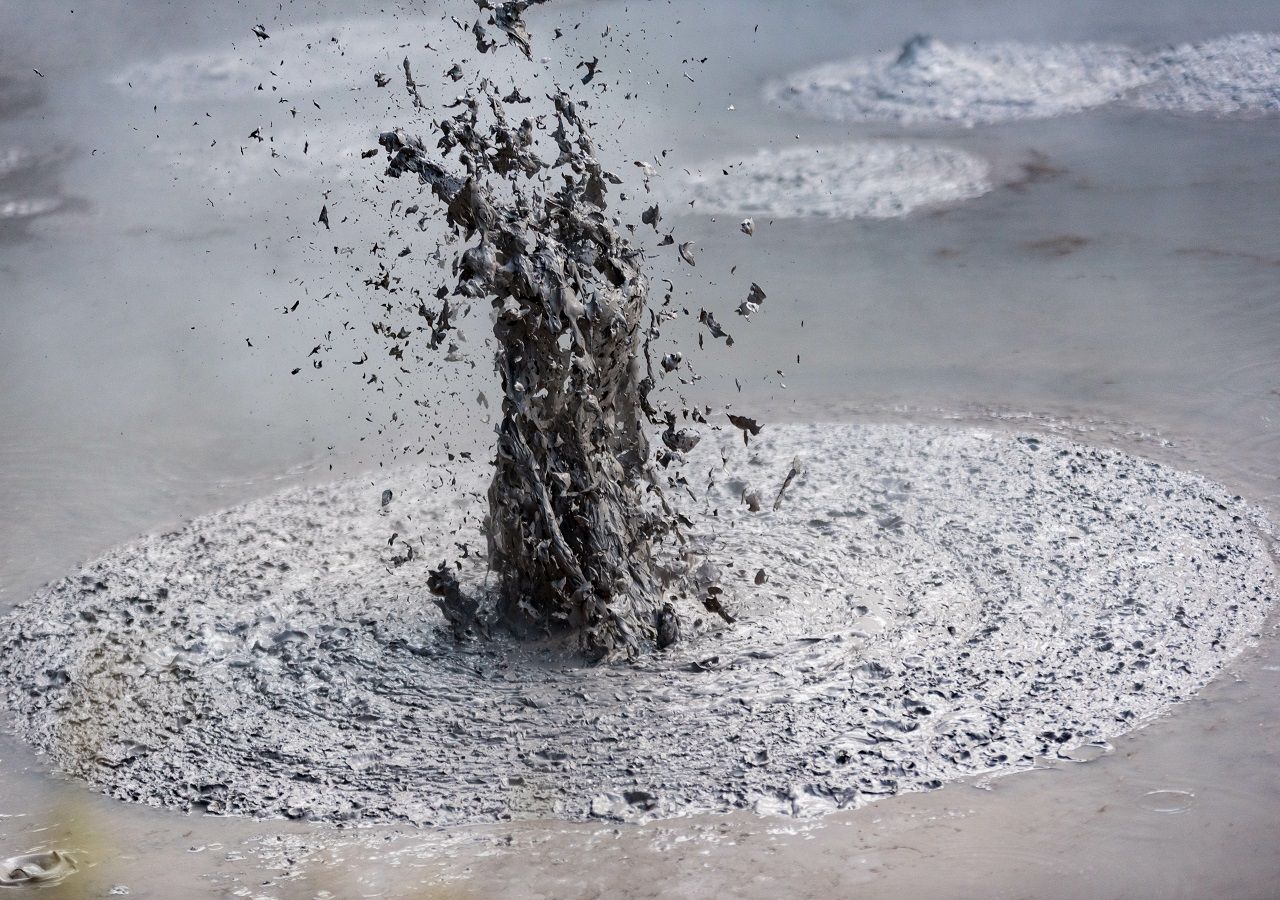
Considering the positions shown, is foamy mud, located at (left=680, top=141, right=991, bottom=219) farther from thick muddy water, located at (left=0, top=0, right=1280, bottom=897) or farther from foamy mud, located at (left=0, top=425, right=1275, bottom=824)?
foamy mud, located at (left=0, top=425, right=1275, bottom=824)

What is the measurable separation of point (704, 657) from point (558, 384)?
0.84 m

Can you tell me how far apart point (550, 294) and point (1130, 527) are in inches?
81.2

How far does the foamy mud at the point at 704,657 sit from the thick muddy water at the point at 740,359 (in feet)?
0.10

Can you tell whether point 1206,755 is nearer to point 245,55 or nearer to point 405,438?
point 405,438

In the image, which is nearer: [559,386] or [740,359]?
[559,386]

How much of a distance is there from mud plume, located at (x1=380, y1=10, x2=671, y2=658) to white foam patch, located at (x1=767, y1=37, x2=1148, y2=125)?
592cm

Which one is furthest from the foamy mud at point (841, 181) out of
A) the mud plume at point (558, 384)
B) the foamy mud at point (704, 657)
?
the mud plume at point (558, 384)

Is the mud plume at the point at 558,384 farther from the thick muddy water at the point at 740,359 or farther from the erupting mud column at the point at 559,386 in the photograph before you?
the thick muddy water at the point at 740,359

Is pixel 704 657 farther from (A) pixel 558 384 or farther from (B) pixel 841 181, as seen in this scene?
(B) pixel 841 181

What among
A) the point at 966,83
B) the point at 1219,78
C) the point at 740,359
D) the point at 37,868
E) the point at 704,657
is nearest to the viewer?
the point at 37,868

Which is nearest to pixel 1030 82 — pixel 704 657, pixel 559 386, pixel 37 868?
pixel 559 386

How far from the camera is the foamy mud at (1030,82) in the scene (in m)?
9.30

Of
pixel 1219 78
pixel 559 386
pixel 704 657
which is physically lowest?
pixel 704 657

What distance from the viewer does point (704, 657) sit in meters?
3.78
